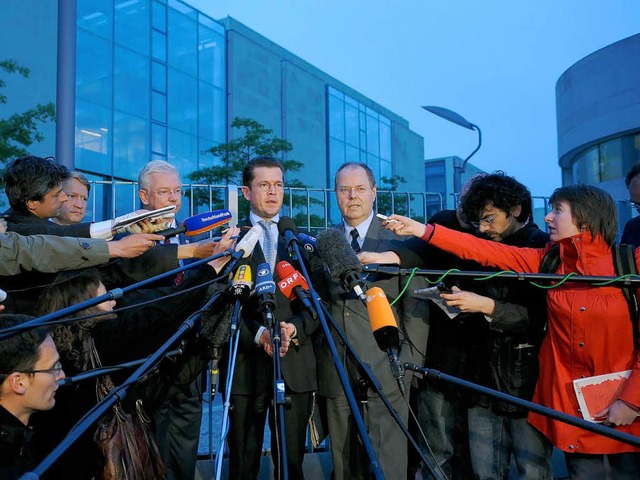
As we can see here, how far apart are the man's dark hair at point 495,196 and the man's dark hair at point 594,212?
19.3 inches

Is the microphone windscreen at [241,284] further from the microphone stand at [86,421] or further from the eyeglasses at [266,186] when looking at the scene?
the eyeglasses at [266,186]

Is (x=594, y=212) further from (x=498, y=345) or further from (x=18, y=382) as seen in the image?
(x=18, y=382)

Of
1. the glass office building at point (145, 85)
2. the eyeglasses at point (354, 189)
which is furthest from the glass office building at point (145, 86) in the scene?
the eyeglasses at point (354, 189)

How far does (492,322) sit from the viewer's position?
3430 mm

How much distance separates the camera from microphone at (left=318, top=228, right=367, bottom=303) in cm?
257

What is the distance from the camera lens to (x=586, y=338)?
312cm

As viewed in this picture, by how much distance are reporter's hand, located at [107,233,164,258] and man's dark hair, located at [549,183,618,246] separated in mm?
2147

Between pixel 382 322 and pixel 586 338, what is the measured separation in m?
1.35

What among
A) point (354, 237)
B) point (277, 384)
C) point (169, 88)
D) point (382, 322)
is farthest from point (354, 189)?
point (169, 88)

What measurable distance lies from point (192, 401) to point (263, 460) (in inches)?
36.7

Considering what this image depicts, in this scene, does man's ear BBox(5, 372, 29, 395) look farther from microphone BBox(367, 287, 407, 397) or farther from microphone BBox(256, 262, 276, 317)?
microphone BBox(367, 287, 407, 397)

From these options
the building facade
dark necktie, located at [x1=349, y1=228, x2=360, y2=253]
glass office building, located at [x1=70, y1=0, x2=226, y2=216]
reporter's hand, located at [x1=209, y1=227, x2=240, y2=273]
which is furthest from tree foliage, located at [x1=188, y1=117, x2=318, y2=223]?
reporter's hand, located at [x1=209, y1=227, x2=240, y2=273]

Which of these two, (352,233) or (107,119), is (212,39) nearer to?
(107,119)

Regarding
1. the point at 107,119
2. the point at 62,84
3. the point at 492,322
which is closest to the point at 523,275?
the point at 492,322
